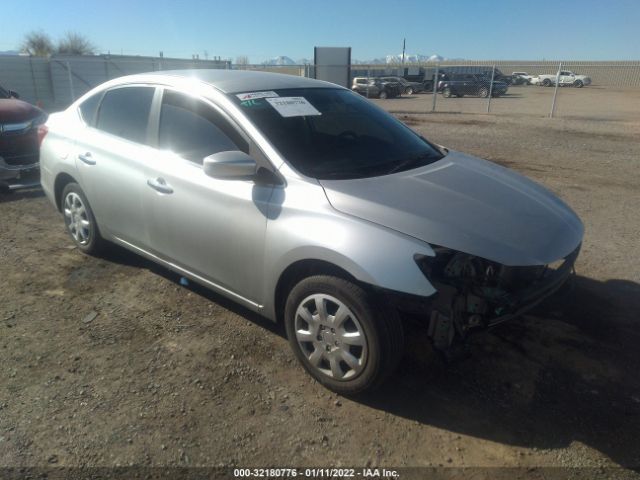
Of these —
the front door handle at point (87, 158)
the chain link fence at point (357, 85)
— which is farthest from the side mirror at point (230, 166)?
the chain link fence at point (357, 85)

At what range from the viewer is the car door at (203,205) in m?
2.97

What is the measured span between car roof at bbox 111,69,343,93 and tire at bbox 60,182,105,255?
1.17 m

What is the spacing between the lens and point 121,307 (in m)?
3.78

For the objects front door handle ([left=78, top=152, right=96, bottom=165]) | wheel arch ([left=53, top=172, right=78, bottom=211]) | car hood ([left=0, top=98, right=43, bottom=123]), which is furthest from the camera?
car hood ([left=0, top=98, right=43, bottom=123])

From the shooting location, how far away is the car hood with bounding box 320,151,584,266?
2480 mm

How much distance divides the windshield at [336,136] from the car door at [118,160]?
1006 mm

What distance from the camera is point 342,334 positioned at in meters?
2.63

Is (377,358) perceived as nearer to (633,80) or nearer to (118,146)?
(118,146)

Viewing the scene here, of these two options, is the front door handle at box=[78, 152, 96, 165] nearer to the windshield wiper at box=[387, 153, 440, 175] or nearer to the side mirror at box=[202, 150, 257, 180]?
the side mirror at box=[202, 150, 257, 180]

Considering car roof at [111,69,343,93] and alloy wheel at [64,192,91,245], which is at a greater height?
car roof at [111,69,343,93]

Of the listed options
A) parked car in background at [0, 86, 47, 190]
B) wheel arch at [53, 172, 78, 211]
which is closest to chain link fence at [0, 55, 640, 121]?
parked car in background at [0, 86, 47, 190]

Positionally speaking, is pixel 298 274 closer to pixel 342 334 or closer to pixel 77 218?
pixel 342 334

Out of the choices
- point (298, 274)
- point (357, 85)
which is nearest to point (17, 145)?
point (298, 274)

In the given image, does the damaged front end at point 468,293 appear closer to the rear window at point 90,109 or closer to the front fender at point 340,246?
the front fender at point 340,246
